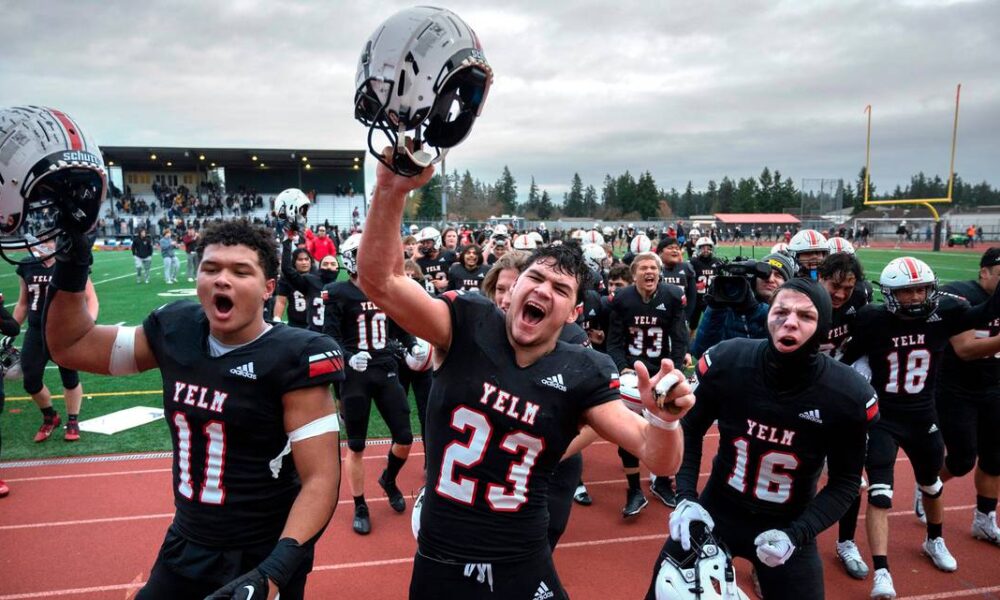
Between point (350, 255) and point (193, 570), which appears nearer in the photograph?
point (193, 570)

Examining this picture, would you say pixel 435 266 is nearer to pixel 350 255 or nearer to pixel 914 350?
pixel 350 255

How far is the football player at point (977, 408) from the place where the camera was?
4945mm

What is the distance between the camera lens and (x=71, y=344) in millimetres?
2615

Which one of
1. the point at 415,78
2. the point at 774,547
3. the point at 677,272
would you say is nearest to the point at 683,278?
the point at 677,272

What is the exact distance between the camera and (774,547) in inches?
112

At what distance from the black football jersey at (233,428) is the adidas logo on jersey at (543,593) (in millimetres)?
1222

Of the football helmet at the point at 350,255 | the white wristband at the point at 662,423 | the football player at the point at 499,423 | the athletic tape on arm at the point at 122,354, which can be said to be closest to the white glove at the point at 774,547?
the football player at the point at 499,423

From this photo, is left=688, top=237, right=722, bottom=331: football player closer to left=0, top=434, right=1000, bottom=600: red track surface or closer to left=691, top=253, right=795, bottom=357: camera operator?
left=691, top=253, right=795, bottom=357: camera operator

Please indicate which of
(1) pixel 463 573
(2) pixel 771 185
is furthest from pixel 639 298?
(2) pixel 771 185

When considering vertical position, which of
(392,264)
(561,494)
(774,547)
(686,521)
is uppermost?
(392,264)

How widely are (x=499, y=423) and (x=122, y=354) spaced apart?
70.5 inches

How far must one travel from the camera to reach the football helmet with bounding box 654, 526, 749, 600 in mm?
2658

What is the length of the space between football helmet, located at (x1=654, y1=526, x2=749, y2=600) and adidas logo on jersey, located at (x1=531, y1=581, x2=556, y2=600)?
0.67 m

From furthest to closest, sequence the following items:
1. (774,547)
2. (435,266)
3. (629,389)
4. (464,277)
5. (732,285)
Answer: (435,266) < (464,277) < (732,285) < (629,389) < (774,547)
